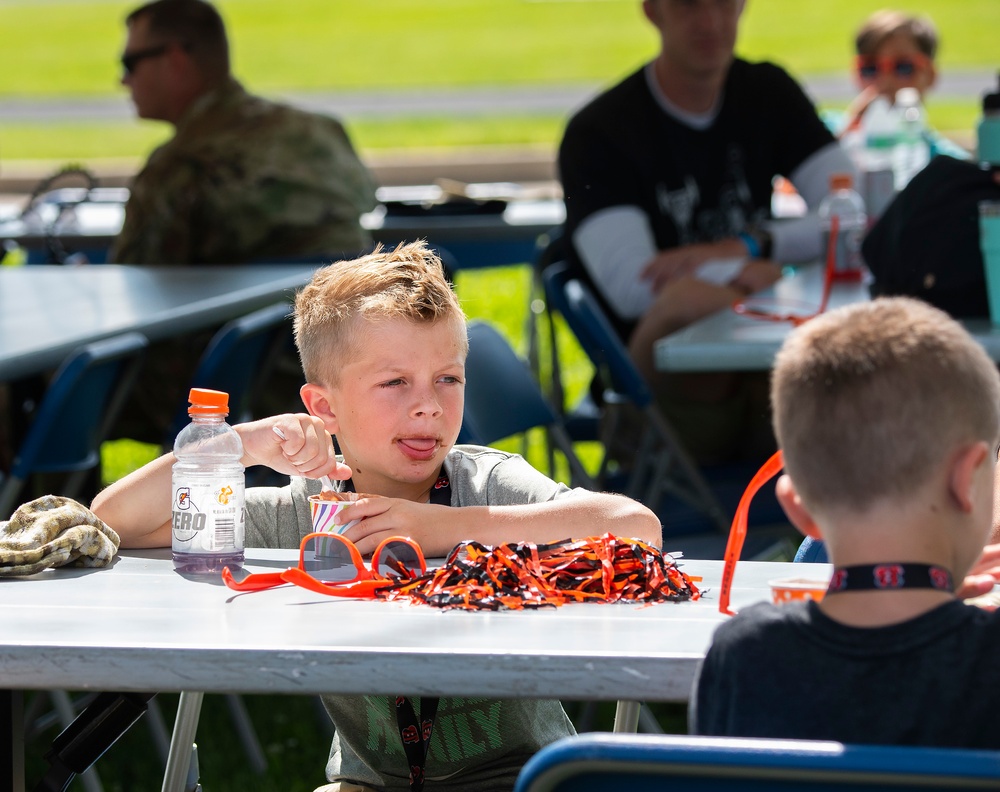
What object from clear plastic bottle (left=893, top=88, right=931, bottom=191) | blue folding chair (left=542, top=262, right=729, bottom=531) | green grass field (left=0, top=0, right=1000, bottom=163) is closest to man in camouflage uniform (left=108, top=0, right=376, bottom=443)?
blue folding chair (left=542, top=262, right=729, bottom=531)

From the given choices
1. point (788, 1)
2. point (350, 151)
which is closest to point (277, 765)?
point (350, 151)

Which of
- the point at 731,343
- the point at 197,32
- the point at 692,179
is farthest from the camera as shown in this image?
the point at 197,32

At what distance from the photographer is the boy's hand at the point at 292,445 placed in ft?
6.40

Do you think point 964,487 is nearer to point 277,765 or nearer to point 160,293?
point 277,765

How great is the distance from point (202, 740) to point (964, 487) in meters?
2.80

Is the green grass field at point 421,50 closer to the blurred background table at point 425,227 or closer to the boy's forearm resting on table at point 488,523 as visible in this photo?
the blurred background table at point 425,227

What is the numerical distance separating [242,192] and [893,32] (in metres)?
4.03

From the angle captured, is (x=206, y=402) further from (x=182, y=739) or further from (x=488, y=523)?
(x=182, y=739)

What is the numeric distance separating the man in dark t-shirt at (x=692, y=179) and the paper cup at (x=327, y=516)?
7.84 ft

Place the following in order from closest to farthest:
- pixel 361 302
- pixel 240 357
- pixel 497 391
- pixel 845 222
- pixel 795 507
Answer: pixel 795 507
pixel 361 302
pixel 497 391
pixel 240 357
pixel 845 222

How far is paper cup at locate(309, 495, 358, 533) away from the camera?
6.07ft

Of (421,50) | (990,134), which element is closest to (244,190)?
(990,134)

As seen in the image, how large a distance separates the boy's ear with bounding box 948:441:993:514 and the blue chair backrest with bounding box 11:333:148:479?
2290 millimetres

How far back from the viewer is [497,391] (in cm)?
305
